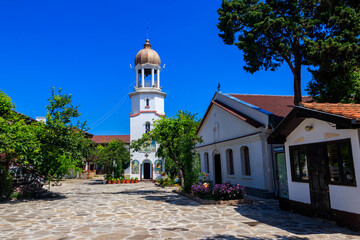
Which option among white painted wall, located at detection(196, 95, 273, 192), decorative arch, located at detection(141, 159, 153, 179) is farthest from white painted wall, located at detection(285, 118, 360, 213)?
decorative arch, located at detection(141, 159, 153, 179)

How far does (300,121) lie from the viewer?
8.92 meters

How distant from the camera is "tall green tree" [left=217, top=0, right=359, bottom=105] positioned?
10539mm

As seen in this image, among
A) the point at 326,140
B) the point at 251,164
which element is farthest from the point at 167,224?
the point at 251,164

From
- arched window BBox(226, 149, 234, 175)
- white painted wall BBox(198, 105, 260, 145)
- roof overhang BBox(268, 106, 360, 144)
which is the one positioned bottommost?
arched window BBox(226, 149, 234, 175)

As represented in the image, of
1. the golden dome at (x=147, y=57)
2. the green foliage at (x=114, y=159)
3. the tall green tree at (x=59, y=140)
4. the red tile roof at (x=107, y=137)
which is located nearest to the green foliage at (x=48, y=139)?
the tall green tree at (x=59, y=140)

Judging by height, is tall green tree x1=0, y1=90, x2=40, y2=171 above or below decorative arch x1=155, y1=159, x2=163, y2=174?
above

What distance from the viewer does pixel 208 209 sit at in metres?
11.1

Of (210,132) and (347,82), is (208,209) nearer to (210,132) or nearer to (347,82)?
(347,82)

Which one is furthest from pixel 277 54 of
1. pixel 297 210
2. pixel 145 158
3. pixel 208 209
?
pixel 145 158

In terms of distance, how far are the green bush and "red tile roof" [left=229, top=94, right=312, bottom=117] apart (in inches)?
624

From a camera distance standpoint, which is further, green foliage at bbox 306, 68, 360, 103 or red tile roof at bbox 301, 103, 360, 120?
green foliage at bbox 306, 68, 360, 103

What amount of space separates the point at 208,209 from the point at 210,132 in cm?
1035

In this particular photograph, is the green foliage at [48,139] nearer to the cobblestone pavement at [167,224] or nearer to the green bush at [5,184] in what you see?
the green bush at [5,184]

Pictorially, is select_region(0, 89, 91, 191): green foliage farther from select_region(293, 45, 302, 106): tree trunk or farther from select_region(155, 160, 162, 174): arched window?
select_region(155, 160, 162, 174): arched window
